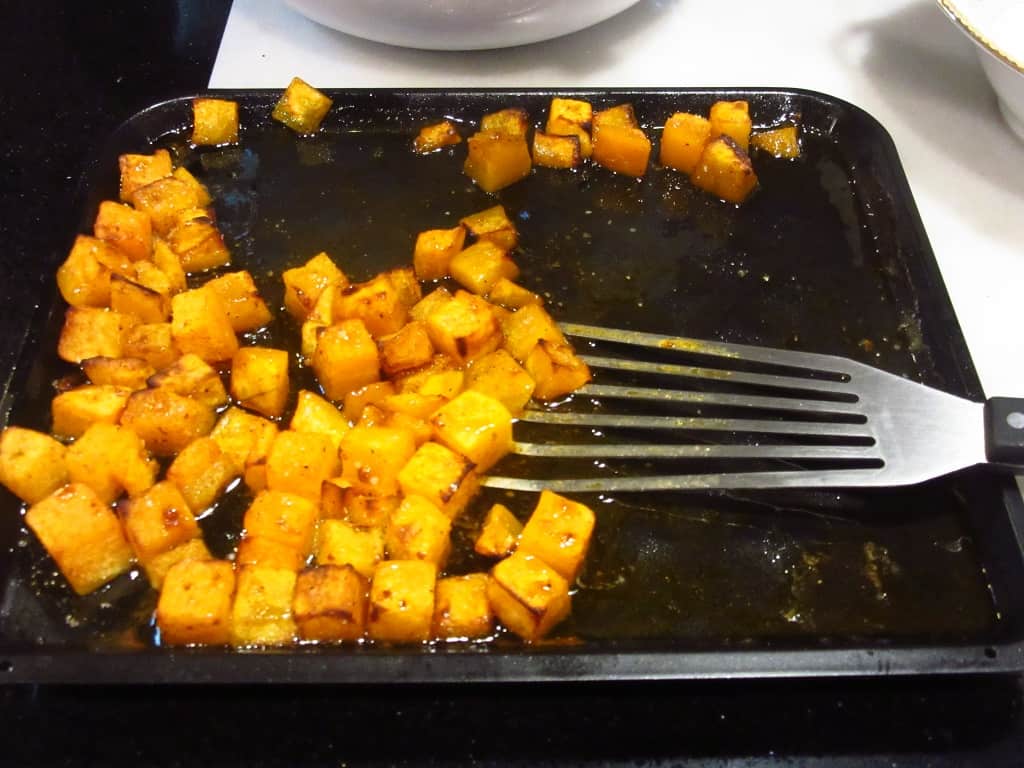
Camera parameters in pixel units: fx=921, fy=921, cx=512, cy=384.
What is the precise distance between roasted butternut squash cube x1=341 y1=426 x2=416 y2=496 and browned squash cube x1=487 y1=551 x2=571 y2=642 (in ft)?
0.59

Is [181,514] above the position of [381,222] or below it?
below

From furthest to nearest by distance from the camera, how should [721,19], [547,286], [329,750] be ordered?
[721,19], [547,286], [329,750]

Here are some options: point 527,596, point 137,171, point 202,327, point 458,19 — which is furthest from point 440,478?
point 458,19

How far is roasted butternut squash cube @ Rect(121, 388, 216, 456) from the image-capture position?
111 centimetres

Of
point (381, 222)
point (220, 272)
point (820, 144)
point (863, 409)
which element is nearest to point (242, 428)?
point (220, 272)

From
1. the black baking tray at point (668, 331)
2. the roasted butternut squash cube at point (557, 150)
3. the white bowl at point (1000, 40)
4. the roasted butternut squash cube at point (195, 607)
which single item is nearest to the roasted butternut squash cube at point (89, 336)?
the black baking tray at point (668, 331)

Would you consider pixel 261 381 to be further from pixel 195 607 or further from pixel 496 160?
pixel 496 160

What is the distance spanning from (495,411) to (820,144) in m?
0.79

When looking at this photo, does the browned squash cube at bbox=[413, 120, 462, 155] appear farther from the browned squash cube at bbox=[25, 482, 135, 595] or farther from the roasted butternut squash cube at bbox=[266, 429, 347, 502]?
the browned squash cube at bbox=[25, 482, 135, 595]

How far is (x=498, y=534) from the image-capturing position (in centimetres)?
105

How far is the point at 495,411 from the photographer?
3.65 feet

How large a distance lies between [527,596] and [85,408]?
59cm

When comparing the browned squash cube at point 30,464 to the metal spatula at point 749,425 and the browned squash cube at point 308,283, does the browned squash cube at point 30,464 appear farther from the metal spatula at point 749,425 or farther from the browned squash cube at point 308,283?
the metal spatula at point 749,425

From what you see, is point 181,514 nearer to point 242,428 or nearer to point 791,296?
point 242,428
